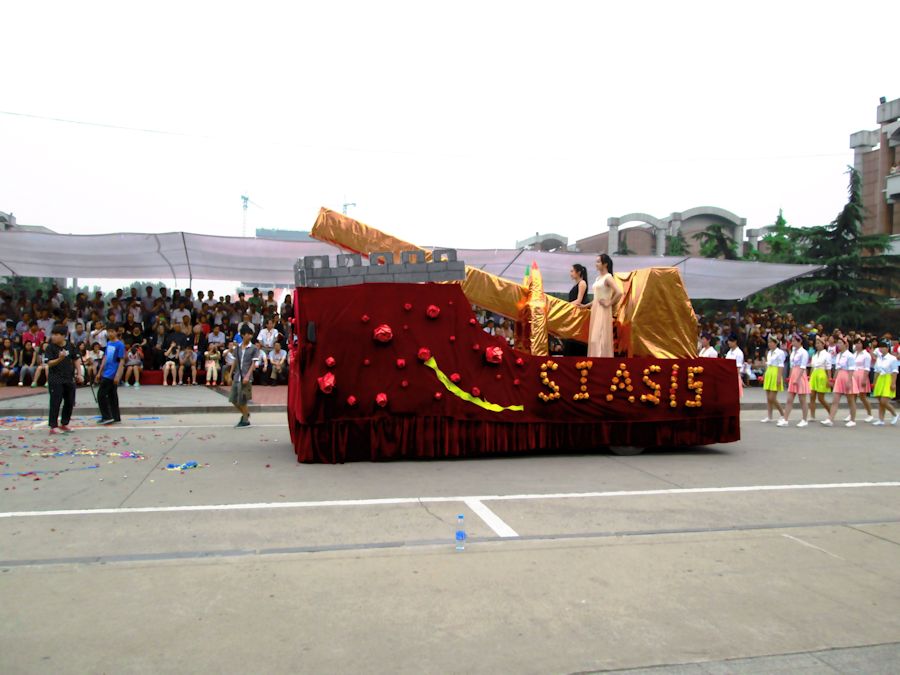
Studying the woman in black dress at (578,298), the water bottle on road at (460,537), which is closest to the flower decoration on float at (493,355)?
the woman in black dress at (578,298)

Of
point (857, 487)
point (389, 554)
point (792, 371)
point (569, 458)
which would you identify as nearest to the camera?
point (389, 554)

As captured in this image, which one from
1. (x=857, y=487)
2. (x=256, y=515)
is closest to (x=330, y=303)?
(x=256, y=515)

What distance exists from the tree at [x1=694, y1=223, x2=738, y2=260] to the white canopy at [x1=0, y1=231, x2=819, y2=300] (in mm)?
12267

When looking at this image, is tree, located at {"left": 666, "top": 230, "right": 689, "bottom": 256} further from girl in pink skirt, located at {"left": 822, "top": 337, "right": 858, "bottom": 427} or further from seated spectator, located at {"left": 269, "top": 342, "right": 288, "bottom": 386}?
seated spectator, located at {"left": 269, "top": 342, "right": 288, "bottom": 386}

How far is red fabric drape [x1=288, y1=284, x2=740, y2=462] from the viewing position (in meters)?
8.12

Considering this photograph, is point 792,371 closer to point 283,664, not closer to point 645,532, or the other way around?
point 645,532

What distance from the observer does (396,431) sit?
27.2 ft

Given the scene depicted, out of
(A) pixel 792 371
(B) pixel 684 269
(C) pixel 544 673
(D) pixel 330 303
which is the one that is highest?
(B) pixel 684 269

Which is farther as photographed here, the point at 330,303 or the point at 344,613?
A: the point at 330,303

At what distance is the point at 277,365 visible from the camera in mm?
18219

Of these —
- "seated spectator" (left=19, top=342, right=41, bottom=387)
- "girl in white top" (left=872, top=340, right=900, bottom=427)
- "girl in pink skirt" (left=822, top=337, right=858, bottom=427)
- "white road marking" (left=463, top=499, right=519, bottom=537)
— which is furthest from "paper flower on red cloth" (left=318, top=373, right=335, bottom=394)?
"seated spectator" (left=19, top=342, right=41, bottom=387)

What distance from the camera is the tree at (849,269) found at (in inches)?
1031

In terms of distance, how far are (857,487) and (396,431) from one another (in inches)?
200

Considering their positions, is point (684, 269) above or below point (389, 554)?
above
